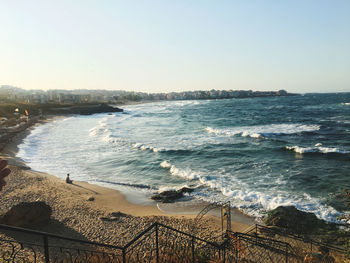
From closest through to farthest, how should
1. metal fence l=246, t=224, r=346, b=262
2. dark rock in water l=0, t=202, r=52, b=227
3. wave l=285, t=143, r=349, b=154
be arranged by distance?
metal fence l=246, t=224, r=346, b=262, dark rock in water l=0, t=202, r=52, b=227, wave l=285, t=143, r=349, b=154

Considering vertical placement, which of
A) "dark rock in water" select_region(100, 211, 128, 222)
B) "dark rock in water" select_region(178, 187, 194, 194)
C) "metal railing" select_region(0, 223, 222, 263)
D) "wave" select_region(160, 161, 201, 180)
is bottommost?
"dark rock in water" select_region(100, 211, 128, 222)

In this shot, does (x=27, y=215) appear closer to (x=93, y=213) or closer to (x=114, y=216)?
(x=93, y=213)

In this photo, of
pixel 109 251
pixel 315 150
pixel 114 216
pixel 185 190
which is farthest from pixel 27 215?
pixel 315 150

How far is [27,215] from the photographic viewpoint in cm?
1106

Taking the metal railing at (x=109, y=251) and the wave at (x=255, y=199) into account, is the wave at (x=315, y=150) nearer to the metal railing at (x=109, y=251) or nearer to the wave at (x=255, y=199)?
the wave at (x=255, y=199)

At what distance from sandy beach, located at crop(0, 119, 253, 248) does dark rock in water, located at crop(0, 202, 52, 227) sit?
1.34ft

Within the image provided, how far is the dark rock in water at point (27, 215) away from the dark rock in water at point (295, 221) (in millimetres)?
9874

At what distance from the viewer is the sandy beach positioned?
37.7ft

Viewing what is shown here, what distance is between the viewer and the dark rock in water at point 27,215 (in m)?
10.8

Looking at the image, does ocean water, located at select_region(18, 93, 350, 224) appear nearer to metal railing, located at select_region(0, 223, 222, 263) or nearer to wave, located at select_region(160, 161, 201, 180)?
wave, located at select_region(160, 161, 201, 180)

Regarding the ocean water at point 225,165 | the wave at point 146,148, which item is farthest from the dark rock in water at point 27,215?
the wave at point 146,148

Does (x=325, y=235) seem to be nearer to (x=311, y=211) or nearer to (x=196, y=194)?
(x=311, y=211)

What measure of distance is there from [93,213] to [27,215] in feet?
10.8

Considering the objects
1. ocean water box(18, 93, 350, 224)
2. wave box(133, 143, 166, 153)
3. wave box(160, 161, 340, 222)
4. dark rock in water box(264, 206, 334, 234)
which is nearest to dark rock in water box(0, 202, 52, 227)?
ocean water box(18, 93, 350, 224)
